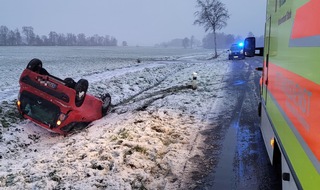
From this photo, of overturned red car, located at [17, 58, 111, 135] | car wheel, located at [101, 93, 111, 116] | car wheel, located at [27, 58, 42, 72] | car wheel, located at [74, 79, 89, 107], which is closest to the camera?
overturned red car, located at [17, 58, 111, 135]

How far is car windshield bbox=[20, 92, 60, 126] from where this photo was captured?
8.10 m

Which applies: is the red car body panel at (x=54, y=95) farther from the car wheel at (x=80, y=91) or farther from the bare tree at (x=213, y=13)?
the bare tree at (x=213, y=13)

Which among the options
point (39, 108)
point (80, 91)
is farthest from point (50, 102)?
point (80, 91)

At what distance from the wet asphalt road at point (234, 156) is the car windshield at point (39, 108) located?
3.92 metres

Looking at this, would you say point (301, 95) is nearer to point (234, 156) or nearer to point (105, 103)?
point (234, 156)

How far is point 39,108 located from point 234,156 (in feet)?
16.8

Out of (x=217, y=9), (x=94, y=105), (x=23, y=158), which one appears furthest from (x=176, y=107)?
(x=217, y=9)

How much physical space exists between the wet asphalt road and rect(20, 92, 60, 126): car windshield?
3.92 meters

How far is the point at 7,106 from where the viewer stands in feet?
34.0

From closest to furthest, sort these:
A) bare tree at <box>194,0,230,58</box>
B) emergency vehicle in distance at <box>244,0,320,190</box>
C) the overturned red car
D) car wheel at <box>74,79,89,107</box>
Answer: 1. emergency vehicle in distance at <box>244,0,320,190</box>
2. the overturned red car
3. car wheel at <box>74,79,89,107</box>
4. bare tree at <box>194,0,230,58</box>

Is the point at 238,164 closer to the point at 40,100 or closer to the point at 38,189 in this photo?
the point at 38,189

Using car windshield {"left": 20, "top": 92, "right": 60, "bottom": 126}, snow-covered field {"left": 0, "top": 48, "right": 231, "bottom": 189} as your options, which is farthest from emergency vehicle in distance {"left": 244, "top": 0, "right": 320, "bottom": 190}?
car windshield {"left": 20, "top": 92, "right": 60, "bottom": 126}

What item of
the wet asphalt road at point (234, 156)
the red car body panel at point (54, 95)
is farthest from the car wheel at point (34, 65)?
the wet asphalt road at point (234, 156)

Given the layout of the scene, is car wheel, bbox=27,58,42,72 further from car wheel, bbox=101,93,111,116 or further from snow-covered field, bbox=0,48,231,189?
car wheel, bbox=101,93,111,116
